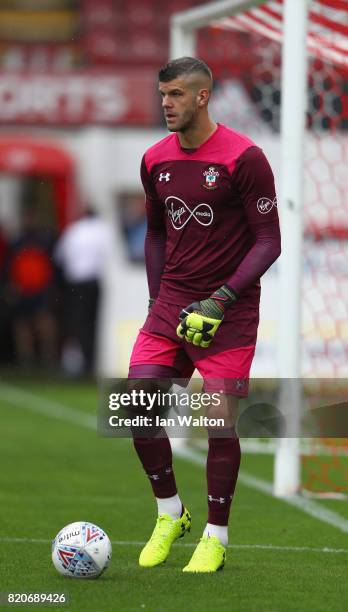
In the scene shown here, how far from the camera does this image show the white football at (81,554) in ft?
17.8

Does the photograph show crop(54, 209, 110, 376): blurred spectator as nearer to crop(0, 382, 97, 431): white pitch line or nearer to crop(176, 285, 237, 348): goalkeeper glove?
crop(0, 382, 97, 431): white pitch line

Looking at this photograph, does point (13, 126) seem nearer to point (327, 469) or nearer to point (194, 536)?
point (327, 469)

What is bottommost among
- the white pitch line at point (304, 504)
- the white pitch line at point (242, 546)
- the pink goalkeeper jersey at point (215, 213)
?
the white pitch line at point (304, 504)

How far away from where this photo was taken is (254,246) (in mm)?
5668

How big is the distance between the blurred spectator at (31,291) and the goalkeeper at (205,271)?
11.9 meters

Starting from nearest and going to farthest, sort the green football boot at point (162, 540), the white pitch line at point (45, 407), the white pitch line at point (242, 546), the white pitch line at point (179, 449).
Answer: the green football boot at point (162, 540) < the white pitch line at point (242, 546) < the white pitch line at point (179, 449) < the white pitch line at point (45, 407)

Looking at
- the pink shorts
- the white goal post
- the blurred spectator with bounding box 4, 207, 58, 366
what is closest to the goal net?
the white goal post

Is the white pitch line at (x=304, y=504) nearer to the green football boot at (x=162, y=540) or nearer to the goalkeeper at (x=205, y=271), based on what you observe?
the green football boot at (x=162, y=540)

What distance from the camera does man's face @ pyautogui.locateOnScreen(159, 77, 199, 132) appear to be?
18.5 feet

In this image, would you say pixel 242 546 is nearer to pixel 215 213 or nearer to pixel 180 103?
pixel 215 213

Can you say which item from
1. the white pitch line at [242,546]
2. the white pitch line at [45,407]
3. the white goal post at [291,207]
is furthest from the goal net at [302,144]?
the white pitch line at [45,407]

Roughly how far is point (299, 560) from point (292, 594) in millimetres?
826

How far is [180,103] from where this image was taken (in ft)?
18.5

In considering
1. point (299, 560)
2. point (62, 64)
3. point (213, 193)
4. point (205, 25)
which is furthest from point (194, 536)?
point (62, 64)
